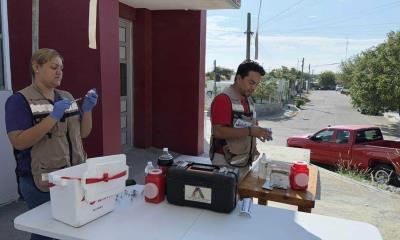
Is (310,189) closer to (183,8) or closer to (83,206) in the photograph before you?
(83,206)

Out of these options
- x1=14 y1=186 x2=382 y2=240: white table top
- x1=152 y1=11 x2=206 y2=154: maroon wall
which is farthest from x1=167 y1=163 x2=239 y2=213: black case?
x1=152 y1=11 x2=206 y2=154: maroon wall

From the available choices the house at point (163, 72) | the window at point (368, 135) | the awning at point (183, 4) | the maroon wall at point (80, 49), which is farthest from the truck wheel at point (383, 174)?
the maroon wall at point (80, 49)

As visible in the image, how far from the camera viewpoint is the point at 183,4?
676cm

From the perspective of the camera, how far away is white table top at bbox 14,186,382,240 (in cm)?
181

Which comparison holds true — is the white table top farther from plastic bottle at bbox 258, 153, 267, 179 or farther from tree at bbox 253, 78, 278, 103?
tree at bbox 253, 78, 278, 103

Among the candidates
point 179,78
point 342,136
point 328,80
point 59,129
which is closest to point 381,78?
point 342,136

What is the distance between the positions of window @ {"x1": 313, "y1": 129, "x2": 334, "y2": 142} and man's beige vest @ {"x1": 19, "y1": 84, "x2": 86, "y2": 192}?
8489mm

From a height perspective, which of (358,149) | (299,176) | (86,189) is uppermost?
(86,189)

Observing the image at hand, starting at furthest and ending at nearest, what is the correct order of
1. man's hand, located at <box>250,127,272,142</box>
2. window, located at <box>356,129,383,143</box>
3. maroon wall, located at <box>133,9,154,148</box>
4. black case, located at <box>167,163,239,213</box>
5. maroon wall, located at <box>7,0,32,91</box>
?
window, located at <box>356,129,383,143</box> → maroon wall, located at <box>133,9,154,148</box> → maroon wall, located at <box>7,0,32,91</box> → man's hand, located at <box>250,127,272,142</box> → black case, located at <box>167,163,239,213</box>

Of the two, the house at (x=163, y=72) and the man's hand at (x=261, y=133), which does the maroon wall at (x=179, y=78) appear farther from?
the man's hand at (x=261, y=133)

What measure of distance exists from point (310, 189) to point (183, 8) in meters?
5.48

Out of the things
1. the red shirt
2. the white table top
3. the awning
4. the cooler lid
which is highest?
the awning

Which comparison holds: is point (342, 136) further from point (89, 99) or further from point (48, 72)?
point (48, 72)

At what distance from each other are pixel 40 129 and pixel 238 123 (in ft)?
5.06
